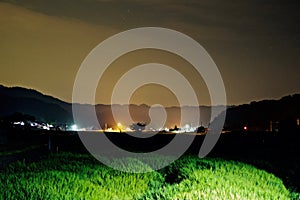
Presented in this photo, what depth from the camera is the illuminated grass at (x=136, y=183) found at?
27.0ft

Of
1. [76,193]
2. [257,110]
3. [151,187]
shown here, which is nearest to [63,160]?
[151,187]

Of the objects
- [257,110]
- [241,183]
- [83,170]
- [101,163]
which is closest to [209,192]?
[241,183]

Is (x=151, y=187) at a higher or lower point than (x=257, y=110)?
lower

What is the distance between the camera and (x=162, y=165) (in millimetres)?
12883

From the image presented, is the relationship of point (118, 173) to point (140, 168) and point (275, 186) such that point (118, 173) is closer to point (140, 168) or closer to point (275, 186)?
point (140, 168)

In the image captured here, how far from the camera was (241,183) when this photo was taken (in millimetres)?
10070

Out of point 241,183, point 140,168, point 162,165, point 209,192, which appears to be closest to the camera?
point 209,192

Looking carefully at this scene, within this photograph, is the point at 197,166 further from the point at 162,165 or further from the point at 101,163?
the point at 101,163

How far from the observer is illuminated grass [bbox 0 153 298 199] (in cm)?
823

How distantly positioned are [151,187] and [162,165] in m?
2.41

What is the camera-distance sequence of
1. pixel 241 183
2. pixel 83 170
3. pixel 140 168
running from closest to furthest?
pixel 241 183
pixel 83 170
pixel 140 168

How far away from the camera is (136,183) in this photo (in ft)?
34.1

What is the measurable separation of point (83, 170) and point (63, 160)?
2.38 meters

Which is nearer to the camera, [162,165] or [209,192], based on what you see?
[209,192]
